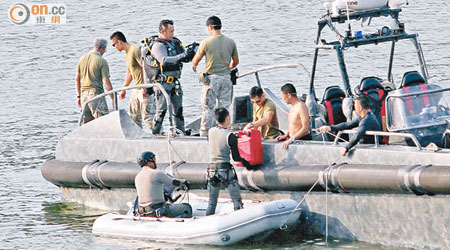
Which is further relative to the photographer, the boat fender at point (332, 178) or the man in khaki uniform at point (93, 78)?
the man in khaki uniform at point (93, 78)

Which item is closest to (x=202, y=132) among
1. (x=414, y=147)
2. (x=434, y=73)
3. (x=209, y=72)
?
(x=209, y=72)

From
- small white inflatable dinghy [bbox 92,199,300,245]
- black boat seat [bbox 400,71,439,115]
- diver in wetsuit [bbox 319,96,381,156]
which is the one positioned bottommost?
small white inflatable dinghy [bbox 92,199,300,245]

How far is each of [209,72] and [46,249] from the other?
10.2 feet

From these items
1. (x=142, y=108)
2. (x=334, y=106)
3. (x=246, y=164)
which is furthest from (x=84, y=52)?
(x=246, y=164)

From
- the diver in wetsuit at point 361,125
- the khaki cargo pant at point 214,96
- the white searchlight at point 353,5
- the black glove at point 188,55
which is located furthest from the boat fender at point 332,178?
the black glove at point 188,55

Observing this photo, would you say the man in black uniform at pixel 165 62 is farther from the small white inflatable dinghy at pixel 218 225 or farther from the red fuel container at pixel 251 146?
the small white inflatable dinghy at pixel 218 225

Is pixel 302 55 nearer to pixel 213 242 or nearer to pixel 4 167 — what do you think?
pixel 4 167

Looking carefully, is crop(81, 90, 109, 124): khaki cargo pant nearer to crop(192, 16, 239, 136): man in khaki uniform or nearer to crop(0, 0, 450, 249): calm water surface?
crop(0, 0, 450, 249): calm water surface

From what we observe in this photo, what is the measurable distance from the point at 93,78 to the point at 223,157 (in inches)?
143

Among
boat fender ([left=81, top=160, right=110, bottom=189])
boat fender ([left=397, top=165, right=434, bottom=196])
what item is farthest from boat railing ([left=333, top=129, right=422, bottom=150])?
boat fender ([left=81, top=160, right=110, bottom=189])

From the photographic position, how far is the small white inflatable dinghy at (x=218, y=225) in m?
11.8

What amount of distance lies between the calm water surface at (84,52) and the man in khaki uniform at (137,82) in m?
1.49

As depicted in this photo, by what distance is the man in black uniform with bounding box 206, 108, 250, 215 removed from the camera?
39.8 feet

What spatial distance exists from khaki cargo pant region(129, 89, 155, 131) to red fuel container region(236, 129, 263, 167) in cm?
234
